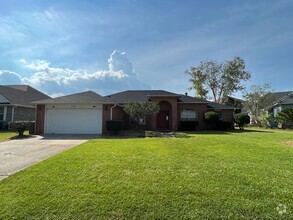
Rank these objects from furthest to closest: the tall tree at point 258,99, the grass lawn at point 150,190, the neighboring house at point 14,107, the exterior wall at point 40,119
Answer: the tall tree at point 258,99, the neighboring house at point 14,107, the exterior wall at point 40,119, the grass lawn at point 150,190

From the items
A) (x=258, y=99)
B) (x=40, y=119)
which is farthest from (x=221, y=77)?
(x=40, y=119)

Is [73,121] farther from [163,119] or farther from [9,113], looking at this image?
[9,113]

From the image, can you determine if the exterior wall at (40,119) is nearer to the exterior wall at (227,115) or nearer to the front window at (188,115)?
the front window at (188,115)

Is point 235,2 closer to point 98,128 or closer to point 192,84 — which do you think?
point 98,128

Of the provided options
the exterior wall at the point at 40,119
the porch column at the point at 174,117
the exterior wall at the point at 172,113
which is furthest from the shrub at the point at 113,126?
the porch column at the point at 174,117

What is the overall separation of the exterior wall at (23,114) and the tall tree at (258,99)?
37613mm

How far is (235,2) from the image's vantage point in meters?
11.4

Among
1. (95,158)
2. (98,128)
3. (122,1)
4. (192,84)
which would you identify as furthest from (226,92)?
(95,158)

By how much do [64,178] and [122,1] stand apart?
9105mm

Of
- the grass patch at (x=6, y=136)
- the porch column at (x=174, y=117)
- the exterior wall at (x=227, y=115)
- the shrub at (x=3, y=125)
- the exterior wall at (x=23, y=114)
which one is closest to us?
the grass patch at (x=6, y=136)

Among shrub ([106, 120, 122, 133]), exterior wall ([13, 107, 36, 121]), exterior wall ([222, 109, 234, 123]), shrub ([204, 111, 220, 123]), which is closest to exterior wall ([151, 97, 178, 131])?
shrub ([204, 111, 220, 123])

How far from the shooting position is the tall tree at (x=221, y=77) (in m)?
40.5

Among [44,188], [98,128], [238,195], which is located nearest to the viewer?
[238,195]

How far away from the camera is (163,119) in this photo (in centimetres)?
2392
